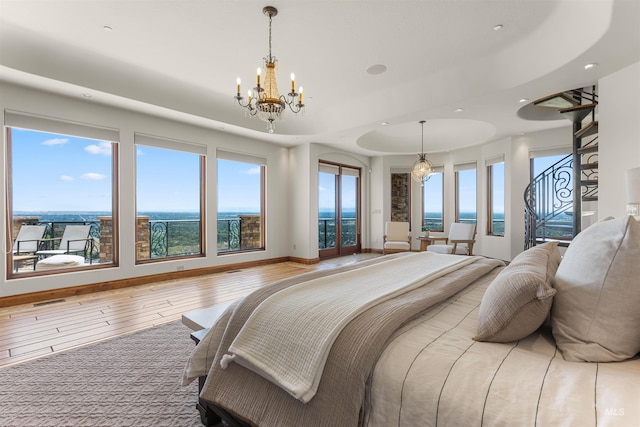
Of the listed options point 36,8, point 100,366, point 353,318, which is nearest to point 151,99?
point 36,8

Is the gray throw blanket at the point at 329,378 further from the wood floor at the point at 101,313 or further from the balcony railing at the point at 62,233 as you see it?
the balcony railing at the point at 62,233

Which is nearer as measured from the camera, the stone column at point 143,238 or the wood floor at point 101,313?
the wood floor at point 101,313

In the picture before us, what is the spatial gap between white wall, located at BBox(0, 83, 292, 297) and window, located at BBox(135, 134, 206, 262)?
177 millimetres

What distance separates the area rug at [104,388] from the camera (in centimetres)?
164

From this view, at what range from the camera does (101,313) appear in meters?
3.29

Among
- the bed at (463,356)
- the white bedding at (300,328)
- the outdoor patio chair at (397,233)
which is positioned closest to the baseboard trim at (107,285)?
the outdoor patio chair at (397,233)

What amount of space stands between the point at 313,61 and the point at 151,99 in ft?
7.77

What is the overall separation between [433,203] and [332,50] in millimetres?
5638

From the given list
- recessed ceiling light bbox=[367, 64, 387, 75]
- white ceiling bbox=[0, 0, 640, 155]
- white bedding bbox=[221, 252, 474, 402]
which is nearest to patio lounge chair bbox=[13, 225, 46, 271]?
white ceiling bbox=[0, 0, 640, 155]

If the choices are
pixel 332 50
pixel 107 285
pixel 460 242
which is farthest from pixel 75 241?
pixel 460 242

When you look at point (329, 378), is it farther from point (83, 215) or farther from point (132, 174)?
point (83, 215)

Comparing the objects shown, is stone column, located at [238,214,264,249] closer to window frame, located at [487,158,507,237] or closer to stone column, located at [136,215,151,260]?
stone column, located at [136,215,151,260]

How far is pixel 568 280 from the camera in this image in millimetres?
1043

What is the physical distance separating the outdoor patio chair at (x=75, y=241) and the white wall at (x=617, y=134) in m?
6.94
